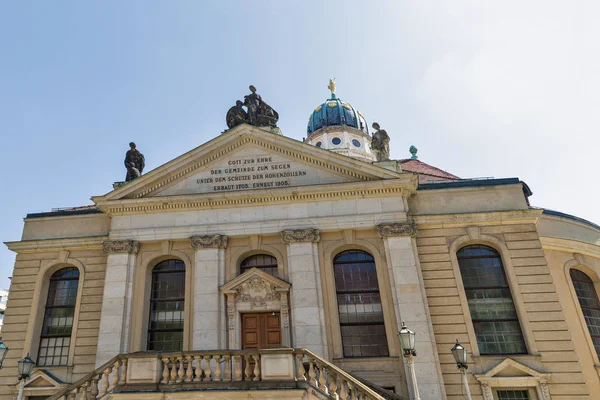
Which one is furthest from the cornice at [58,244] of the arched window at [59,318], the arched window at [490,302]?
the arched window at [490,302]

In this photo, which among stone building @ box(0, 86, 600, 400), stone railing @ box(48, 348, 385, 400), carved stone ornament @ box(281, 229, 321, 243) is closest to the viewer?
stone railing @ box(48, 348, 385, 400)

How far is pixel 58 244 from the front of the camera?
1994 cm

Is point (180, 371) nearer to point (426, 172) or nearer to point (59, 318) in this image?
point (59, 318)

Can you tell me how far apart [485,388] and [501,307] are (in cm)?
321

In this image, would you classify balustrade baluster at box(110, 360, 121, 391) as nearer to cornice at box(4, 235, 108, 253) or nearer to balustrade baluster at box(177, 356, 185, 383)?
balustrade baluster at box(177, 356, 185, 383)

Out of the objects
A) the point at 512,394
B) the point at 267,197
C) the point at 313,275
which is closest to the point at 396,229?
the point at 313,275

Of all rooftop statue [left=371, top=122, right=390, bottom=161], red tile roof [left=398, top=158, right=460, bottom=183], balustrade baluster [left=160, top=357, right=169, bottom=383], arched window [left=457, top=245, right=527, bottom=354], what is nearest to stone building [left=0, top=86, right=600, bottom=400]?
arched window [left=457, top=245, right=527, bottom=354]

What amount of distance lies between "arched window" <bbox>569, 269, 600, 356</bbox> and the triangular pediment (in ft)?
35.7

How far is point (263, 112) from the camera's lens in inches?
861

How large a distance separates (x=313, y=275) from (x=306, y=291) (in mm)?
685

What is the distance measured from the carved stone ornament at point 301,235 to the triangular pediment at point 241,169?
7.10 feet

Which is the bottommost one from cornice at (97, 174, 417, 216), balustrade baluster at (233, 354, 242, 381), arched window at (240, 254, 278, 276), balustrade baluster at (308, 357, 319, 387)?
balustrade baluster at (308, 357, 319, 387)

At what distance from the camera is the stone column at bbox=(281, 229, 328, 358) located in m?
16.5

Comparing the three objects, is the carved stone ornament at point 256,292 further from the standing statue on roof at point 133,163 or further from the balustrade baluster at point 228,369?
the standing statue on roof at point 133,163
